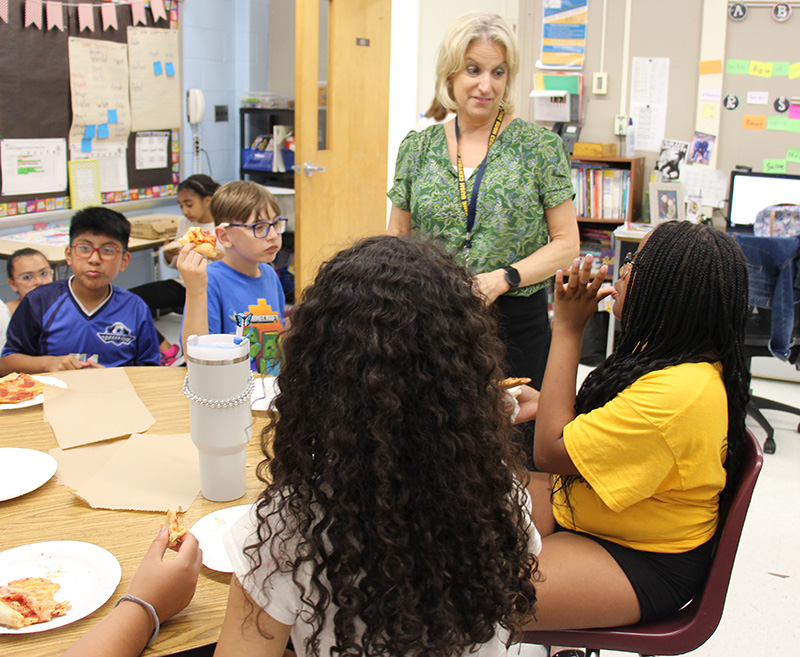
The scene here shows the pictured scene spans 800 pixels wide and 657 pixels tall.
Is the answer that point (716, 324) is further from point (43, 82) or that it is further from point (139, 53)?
point (139, 53)

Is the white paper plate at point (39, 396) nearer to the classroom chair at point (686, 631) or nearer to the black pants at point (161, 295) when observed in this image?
the classroom chair at point (686, 631)

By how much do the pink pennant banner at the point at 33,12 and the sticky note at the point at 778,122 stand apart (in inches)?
159

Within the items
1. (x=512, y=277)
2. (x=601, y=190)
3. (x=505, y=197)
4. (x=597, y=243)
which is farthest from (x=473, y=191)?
(x=597, y=243)

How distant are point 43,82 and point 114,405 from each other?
2.93 metres

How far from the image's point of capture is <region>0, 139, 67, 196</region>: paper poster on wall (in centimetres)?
373

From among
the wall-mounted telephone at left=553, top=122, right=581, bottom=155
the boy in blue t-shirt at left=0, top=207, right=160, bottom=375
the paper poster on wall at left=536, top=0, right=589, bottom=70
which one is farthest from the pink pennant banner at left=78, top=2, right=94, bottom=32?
the wall-mounted telephone at left=553, top=122, right=581, bottom=155

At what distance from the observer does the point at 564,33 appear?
4523mm

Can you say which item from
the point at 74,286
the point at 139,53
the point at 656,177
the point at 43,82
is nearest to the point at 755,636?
the point at 74,286

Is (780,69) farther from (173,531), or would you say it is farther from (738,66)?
(173,531)

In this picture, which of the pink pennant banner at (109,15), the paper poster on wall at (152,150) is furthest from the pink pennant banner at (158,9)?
the paper poster on wall at (152,150)

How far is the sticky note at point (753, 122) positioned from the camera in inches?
166

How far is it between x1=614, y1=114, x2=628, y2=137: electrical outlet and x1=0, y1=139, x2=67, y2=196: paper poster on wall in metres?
3.25

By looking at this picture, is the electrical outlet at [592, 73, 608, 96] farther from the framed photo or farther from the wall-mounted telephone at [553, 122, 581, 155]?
the framed photo

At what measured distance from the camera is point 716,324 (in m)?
1.25
